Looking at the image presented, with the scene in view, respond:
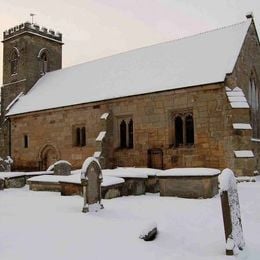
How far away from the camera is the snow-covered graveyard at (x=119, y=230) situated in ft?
19.3

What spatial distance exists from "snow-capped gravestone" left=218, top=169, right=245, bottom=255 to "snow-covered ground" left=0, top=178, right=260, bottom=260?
17cm

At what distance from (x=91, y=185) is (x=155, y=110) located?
10.4 m

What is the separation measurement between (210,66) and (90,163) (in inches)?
442

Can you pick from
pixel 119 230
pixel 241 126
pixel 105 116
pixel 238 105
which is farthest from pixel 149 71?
pixel 119 230

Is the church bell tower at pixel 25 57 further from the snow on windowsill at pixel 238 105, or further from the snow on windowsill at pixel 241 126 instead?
the snow on windowsill at pixel 241 126

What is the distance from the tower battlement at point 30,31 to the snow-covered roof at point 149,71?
19.2ft

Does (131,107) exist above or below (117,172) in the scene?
above

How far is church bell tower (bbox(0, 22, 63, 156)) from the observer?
1230 inches

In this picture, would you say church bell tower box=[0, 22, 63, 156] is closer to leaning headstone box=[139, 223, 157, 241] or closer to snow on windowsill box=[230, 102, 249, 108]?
snow on windowsill box=[230, 102, 249, 108]

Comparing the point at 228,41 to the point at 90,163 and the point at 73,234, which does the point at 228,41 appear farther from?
the point at 73,234

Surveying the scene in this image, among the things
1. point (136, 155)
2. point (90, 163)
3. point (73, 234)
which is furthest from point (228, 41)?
point (73, 234)

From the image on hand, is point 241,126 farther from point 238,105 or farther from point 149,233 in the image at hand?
point 149,233

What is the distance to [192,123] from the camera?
1906cm

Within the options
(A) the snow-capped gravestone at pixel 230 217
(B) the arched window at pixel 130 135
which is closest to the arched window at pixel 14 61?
(B) the arched window at pixel 130 135
